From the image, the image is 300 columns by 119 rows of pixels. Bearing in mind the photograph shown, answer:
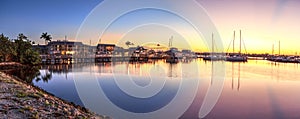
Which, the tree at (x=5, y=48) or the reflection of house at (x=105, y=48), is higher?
the reflection of house at (x=105, y=48)

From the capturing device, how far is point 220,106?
839 inches

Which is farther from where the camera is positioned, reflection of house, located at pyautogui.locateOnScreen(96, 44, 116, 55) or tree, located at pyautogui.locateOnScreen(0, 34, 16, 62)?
reflection of house, located at pyautogui.locateOnScreen(96, 44, 116, 55)

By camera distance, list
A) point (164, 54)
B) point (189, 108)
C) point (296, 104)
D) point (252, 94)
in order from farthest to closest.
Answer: point (164, 54) < point (252, 94) < point (296, 104) < point (189, 108)

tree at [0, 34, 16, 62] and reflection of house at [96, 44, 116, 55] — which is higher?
reflection of house at [96, 44, 116, 55]

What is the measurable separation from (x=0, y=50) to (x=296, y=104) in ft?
179

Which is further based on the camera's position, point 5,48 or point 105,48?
point 105,48

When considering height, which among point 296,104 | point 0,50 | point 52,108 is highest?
point 0,50

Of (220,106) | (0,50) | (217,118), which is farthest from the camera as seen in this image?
(0,50)

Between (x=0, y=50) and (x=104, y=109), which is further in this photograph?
(x=0, y=50)

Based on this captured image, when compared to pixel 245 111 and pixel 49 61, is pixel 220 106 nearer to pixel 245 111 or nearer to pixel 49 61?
pixel 245 111

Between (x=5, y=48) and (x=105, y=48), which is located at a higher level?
(x=105, y=48)

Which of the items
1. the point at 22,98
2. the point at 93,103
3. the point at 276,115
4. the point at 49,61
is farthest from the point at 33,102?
the point at 49,61

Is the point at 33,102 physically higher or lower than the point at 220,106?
higher

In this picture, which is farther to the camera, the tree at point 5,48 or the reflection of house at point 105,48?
the reflection of house at point 105,48
